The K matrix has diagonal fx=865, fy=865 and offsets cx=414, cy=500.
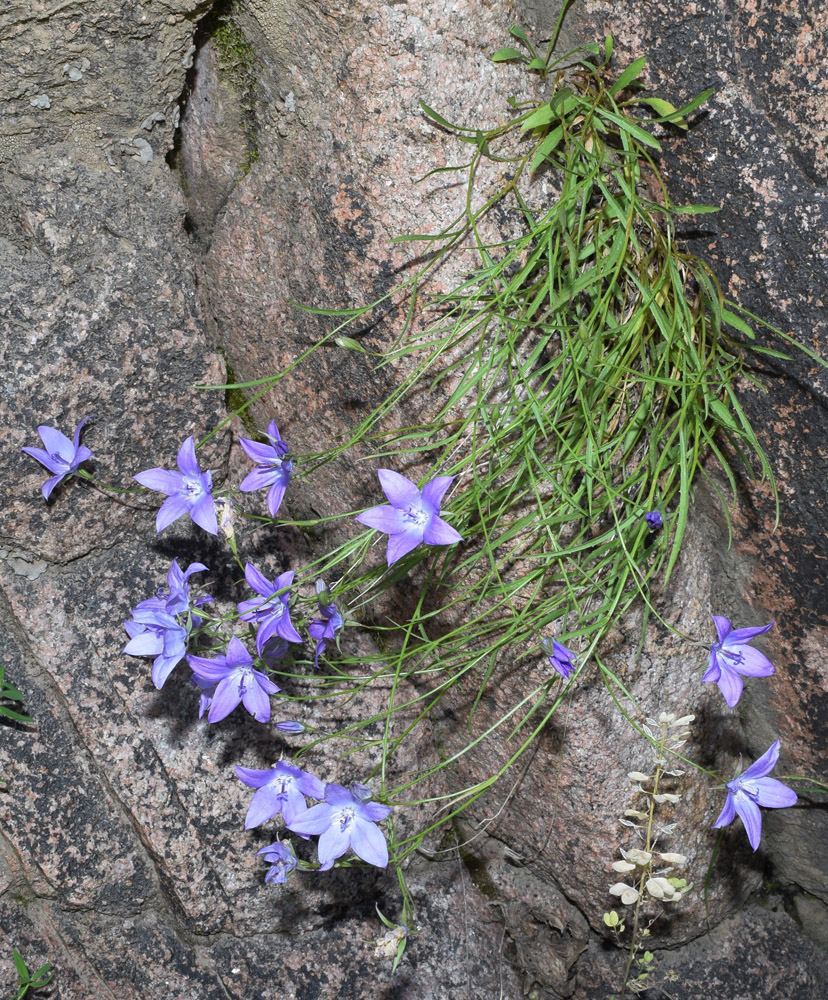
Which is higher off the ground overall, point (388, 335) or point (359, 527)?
point (388, 335)

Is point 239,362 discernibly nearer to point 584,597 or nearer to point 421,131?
point 421,131

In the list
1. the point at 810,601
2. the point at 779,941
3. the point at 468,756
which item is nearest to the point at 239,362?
the point at 468,756

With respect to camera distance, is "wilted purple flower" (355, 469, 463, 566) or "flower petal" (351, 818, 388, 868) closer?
"wilted purple flower" (355, 469, 463, 566)

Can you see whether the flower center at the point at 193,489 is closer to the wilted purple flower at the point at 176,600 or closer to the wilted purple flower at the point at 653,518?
the wilted purple flower at the point at 176,600

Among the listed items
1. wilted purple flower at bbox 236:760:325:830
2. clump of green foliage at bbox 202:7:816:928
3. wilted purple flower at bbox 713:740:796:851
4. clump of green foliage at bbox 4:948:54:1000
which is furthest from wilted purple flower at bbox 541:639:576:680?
clump of green foliage at bbox 4:948:54:1000

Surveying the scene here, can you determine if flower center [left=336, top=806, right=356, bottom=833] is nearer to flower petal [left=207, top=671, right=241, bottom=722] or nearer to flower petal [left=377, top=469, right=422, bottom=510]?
flower petal [left=207, top=671, right=241, bottom=722]

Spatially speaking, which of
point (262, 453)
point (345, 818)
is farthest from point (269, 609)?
point (345, 818)
